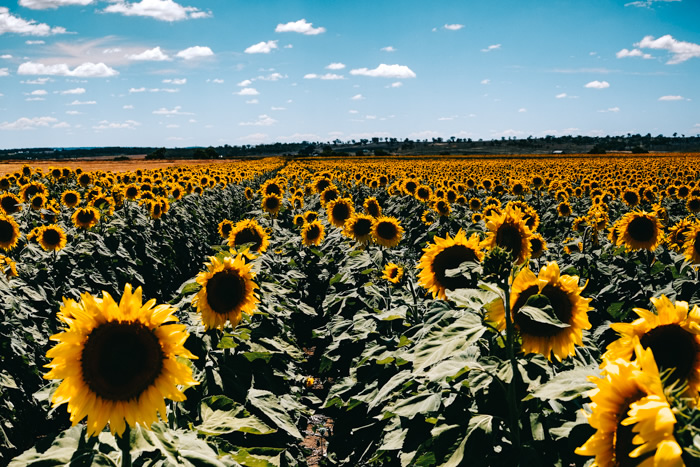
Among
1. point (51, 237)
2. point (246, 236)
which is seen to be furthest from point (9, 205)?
point (246, 236)

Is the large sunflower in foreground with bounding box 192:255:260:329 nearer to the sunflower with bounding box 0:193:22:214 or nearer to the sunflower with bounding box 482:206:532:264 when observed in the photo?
the sunflower with bounding box 482:206:532:264

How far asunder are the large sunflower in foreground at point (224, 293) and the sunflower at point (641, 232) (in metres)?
5.39

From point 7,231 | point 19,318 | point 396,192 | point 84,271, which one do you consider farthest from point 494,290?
point 396,192

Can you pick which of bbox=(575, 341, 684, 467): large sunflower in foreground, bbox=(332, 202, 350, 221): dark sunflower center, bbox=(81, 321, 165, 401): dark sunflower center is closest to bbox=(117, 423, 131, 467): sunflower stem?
bbox=(81, 321, 165, 401): dark sunflower center

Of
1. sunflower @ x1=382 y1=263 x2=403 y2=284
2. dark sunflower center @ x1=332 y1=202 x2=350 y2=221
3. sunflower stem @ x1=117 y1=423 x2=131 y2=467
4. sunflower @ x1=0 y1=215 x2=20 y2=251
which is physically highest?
dark sunflower center @ x1=332 y1=202 x2=350 y2=221

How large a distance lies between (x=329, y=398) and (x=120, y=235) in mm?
Answer: 7219

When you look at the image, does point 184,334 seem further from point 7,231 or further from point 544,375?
point 7,231

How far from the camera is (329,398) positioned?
206 inches

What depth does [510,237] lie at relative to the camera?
13.1 ft

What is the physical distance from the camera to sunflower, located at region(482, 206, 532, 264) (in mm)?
3982

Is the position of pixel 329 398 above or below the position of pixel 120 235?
below

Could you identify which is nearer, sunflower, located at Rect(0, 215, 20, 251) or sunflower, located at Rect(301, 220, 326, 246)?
sunflower, located at Rect(0, 215, 20, 251)

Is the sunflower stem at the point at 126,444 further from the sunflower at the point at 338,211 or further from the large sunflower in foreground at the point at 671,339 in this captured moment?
the sunflower at the point at 338,211

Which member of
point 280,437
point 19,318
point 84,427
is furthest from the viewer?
point 19,318
